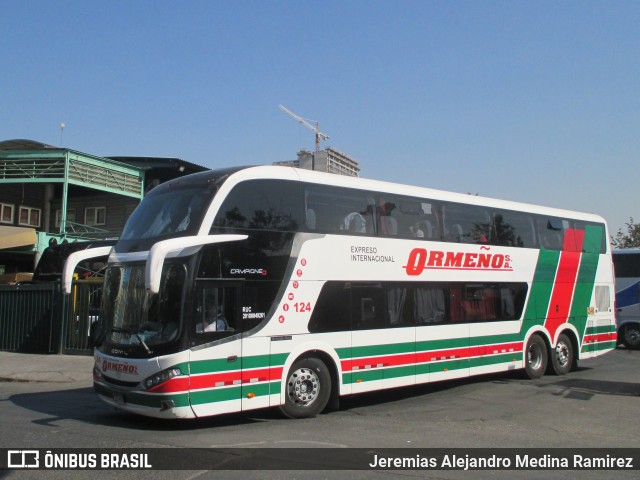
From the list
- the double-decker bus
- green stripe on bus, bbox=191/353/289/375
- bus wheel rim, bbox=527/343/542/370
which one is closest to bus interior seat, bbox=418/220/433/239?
the double-decker bus

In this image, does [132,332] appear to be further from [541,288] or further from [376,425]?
[541,288]

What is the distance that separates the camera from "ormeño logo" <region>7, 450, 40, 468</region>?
6531mm

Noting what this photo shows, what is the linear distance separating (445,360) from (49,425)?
24.0ft

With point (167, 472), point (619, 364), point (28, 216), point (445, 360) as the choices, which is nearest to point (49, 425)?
point (167, 472)

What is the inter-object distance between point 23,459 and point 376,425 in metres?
4.85

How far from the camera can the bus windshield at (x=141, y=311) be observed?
331 inches

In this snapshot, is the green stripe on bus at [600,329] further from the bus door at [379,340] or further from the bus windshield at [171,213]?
the bus windshield at [171,213]

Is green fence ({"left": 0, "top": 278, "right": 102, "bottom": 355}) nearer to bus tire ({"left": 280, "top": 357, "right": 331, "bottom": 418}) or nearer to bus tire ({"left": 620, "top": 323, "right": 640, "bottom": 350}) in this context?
bus tire ({"left": 280, "top": 357, "right": 331, "bottom": 418})

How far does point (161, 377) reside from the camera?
8250 mm

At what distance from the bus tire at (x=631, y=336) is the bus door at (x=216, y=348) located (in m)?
20.3

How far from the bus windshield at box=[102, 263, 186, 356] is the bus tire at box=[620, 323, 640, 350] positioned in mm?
21265

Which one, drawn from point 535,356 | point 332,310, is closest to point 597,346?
point 535,356

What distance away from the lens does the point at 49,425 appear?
341 inches

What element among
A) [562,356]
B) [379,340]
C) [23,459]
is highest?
[379,340]
